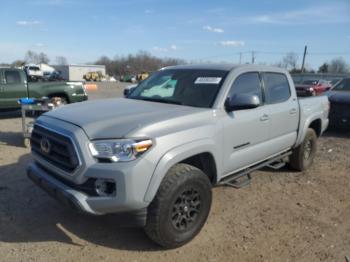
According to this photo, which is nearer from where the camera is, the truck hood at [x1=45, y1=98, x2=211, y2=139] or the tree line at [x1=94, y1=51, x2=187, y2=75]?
the truck hood at [x1=45, y1=98, x2=211, y2=139]

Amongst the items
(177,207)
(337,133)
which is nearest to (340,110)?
(337,133)

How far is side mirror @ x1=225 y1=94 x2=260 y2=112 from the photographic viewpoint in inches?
159

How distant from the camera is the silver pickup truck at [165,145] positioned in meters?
3.18

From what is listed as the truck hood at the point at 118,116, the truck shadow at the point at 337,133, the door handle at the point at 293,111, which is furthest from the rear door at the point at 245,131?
the truck shadow at the point at 337,133

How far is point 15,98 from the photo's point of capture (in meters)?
12.0

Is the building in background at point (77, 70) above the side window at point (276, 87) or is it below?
below

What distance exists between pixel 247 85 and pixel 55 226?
2.95 m

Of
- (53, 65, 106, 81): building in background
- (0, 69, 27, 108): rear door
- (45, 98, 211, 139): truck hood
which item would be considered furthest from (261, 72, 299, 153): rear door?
(53, 65, 106, 81): building in background

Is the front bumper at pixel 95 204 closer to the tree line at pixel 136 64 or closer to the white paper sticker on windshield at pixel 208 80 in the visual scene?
the white paper sticker on windshield at pixel 208 80

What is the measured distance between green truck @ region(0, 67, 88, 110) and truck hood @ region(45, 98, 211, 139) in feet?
26.1

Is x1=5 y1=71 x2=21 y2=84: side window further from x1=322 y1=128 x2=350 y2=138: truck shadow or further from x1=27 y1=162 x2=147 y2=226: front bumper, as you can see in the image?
x1=322 y1=128 x2=350 y2=138: truck shadow

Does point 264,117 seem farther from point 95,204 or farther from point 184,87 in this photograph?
point 95,204

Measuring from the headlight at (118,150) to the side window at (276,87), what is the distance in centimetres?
256

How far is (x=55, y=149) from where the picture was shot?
3.54 m
